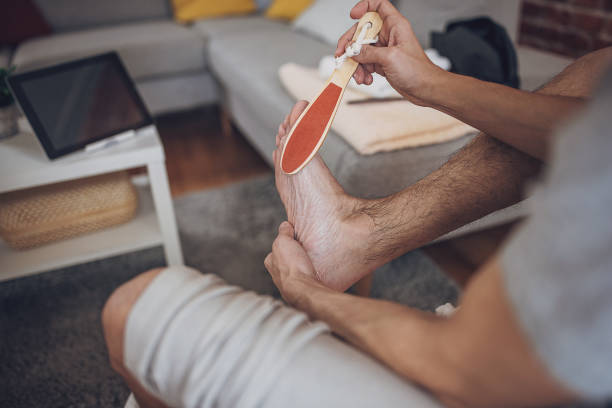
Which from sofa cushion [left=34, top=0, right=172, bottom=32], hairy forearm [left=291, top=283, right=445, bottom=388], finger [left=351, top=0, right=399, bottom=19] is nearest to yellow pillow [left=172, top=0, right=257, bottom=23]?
sofa cushion [left=34, top=0, right=172, bottom=32]

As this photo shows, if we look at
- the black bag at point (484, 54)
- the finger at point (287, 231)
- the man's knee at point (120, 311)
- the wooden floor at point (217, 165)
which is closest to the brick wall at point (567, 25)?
the black bag at point (484, 54)

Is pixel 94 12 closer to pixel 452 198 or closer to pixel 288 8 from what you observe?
pixel 288 8

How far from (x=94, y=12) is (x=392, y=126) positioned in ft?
6.53

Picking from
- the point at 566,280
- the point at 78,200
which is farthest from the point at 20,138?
the point at 566,280

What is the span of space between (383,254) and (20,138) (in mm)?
948

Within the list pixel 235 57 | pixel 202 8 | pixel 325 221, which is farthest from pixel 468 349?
pixel 202 8

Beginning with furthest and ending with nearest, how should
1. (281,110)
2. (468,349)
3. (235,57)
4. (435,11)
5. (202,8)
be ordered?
1. (202,8)
2. (235,57)
3. (435,11)
4. (281,110)
5. (468,349)

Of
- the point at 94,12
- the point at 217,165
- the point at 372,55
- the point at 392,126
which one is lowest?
the point at 217,165

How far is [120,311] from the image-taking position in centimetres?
39

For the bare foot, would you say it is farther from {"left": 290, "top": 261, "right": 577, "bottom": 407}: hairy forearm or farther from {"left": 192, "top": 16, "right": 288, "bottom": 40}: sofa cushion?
{"left": 192, "top": 16, "right": 288, "bottom": 40}: sofa cushion

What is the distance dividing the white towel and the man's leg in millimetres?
578

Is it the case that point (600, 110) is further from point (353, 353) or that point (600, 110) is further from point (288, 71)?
point (288, 71)

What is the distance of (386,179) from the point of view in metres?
0.91

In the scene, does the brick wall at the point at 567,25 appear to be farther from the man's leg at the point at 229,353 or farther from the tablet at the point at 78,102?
the man's leg at the point at 229,353
